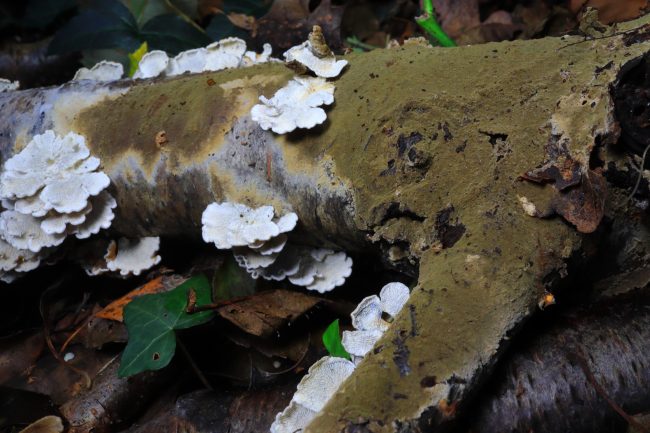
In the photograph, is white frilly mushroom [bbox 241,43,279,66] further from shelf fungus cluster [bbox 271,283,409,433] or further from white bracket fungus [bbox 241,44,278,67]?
shelf fungus cluster [bbox 271,283,409,433]

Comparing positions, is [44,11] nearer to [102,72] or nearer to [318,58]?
[102,72]

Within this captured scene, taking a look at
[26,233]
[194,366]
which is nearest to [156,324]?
[194,366]

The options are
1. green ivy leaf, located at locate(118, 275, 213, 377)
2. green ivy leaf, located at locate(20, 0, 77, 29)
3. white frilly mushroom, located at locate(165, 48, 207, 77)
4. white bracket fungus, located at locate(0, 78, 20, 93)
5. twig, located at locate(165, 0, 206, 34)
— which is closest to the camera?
green ivy leaf, located at locate(118, 275, 213, 377)

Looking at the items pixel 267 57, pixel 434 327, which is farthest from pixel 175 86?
pixel 434 327

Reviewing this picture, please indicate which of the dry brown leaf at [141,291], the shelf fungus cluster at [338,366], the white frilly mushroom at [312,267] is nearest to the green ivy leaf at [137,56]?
the dry brown leaf at [141,291]

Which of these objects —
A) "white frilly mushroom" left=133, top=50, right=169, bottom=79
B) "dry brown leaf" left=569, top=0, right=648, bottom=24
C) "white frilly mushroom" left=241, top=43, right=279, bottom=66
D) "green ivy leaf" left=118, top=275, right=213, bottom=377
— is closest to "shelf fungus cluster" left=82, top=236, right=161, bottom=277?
"green ivy leaf" left=118, top=275, right=213, bottom=377

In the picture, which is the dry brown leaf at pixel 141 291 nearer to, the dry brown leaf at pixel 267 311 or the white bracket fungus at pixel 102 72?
the dry brown leaf at pixel 267 311

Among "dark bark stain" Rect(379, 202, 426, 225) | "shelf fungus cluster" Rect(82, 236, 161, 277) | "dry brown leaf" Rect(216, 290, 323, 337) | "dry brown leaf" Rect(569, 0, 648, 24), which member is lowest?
"shelf fungus cluster" Rect(82, 236, 161, 277)
